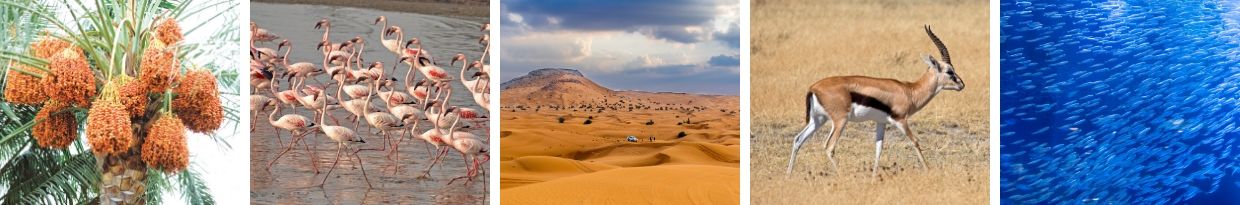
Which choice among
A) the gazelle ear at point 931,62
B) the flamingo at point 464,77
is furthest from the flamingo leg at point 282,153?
the gazelle ear at point 931,62

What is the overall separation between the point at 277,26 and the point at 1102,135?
4859mm

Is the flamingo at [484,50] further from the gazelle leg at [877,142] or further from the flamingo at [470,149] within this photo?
the gazelle leg at [877,142]

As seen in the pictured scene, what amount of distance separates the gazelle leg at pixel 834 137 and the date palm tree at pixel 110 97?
3435 mm

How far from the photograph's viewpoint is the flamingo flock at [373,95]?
983 centimetres

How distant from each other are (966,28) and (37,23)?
5.33 m

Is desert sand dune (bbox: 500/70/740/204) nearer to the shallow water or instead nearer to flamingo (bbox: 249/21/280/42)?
the shallow water

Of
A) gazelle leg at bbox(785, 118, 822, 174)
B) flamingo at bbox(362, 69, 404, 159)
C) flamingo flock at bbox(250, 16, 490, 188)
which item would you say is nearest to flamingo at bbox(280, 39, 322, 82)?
flamingo flock at bbox(250, 16, 490, 188)

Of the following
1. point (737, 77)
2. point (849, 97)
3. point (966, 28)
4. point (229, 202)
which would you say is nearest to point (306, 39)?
point (229, 202)

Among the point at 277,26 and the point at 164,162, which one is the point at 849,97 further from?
the point at 164,162

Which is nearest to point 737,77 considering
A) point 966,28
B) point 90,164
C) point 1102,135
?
point 966,28

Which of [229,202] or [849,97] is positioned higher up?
[849,97]

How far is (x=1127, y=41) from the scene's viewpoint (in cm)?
1018

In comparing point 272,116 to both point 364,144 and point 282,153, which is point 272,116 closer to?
point 282,153

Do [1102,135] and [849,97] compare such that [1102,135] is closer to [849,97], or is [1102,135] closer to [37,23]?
[849,97]
